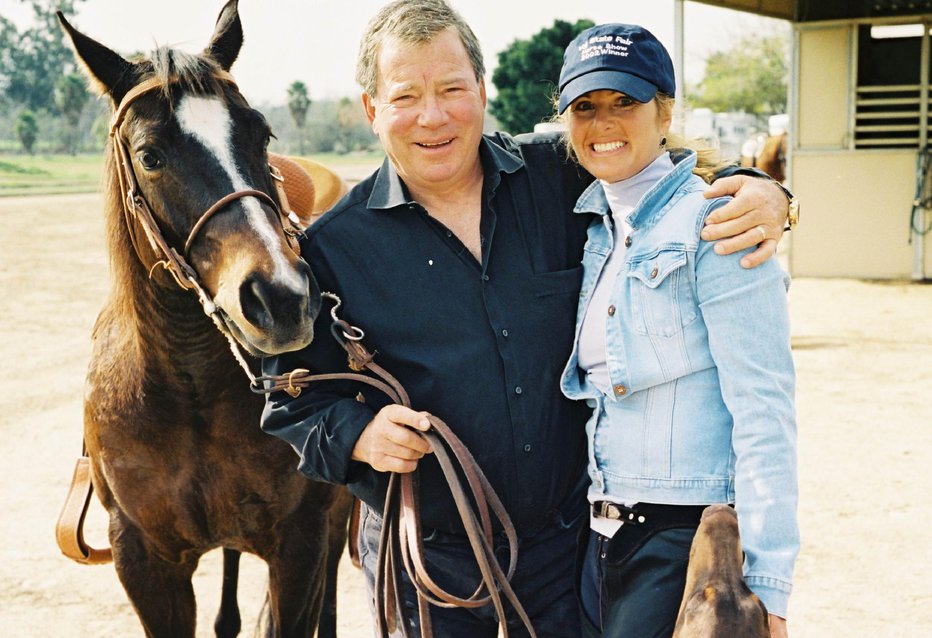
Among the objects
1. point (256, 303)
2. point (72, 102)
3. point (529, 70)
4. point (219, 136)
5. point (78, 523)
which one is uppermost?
point (72, 102)

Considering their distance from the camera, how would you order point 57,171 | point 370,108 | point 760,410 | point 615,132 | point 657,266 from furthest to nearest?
1. point 57,171
2. point 370,108
3. point 615,132
4. point 657,266
5. point 760,410

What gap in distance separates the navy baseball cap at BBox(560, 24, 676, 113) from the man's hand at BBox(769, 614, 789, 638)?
0.93m

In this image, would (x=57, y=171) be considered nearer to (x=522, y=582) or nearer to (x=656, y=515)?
(x=522, y=582)

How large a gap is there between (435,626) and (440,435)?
1.46ft

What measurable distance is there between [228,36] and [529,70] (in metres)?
24.9

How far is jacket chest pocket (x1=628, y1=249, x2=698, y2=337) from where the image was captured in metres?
1.68

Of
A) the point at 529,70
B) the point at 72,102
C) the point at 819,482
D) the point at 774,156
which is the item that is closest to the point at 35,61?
the point at 72,102

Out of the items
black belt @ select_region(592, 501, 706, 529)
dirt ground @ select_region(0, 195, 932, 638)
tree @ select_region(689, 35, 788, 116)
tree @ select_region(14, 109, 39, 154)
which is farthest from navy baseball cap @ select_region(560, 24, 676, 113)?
tree @ select_region(14, 109, 39, 154)

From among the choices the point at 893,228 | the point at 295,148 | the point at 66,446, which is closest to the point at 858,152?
the point at 893,228

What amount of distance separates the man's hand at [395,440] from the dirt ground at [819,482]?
206 centimetres

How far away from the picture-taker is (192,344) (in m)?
2.37

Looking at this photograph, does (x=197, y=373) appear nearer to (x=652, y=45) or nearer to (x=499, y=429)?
(x=499, y=429)

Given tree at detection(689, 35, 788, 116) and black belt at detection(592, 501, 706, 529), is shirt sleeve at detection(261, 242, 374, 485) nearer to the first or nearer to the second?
black belt at detection(592, 501, 706, 529)

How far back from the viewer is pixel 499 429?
1.91 m
